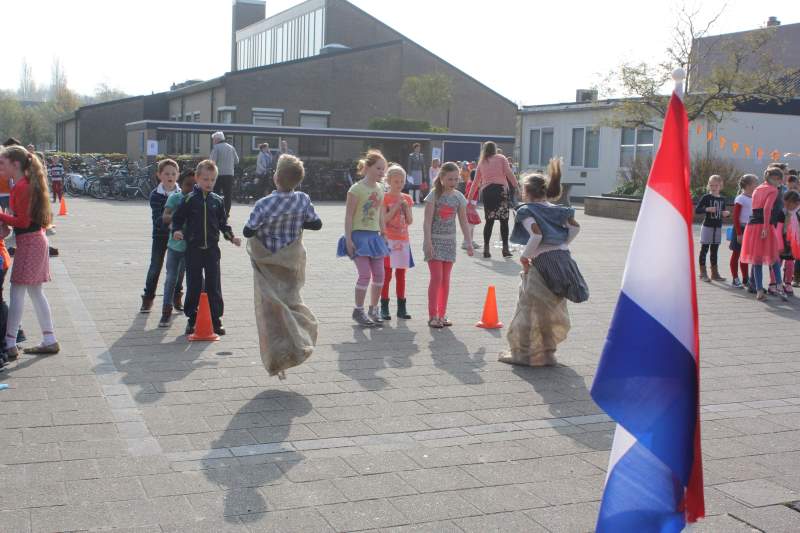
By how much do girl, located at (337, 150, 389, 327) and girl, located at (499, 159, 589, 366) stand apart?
1853 mm

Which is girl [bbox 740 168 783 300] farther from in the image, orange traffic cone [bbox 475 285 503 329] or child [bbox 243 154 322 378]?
child [bbox 243 154 322 378]

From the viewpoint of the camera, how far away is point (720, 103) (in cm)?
2897

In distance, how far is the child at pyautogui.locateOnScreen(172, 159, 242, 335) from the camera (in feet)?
27.6

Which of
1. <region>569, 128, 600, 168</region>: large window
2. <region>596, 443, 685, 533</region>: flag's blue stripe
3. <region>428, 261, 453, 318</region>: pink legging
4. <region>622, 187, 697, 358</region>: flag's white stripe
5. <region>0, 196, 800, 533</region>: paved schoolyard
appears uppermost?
<region>569, 128, 600, 168</region>: large window

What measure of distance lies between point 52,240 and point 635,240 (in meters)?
15.4

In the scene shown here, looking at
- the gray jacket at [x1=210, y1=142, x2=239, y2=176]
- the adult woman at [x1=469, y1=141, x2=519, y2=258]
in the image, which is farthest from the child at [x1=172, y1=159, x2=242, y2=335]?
the gray jacket at [x1=210, y1=142, x2=239, y2=176]

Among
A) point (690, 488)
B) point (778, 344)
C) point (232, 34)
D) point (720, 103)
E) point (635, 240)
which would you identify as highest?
point (232, 34)

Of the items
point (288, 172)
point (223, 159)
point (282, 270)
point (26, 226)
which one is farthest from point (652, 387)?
point (223, 159)

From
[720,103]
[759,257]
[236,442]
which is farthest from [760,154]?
[236,442]

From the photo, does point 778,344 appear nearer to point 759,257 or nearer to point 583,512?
point 759,257

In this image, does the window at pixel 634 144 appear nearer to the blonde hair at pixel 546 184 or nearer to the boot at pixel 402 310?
the boot at pixel 402 310

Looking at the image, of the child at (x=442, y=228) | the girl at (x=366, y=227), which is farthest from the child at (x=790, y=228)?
the girl at (x=366, y=227)

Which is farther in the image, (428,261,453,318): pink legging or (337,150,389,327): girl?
(428,261,453,318): pink legging

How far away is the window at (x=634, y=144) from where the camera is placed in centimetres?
3556
